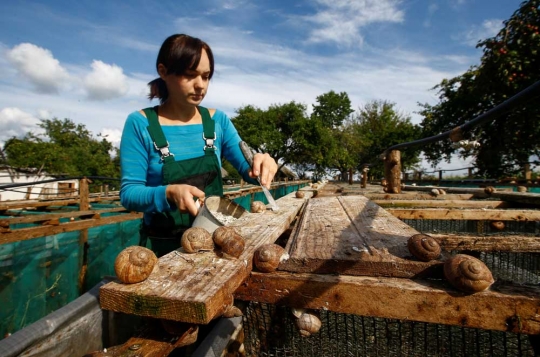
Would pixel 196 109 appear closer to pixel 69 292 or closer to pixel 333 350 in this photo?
pixel 333 350

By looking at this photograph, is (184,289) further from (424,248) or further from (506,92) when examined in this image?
(506,92)

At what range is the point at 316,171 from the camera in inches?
1684

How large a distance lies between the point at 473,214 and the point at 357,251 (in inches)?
86.8

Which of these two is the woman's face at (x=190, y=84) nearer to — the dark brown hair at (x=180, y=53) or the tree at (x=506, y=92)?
the dark brown hair at (x=180, y=53)

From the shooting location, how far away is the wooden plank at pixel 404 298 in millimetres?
887

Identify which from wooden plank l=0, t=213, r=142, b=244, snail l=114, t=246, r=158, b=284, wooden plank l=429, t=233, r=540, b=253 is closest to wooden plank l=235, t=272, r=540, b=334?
snail l=114, t=246, r=158, b=284

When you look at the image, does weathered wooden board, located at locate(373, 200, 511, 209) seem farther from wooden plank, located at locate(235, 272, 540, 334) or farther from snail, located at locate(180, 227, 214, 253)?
snail, located at locate(180, 227, 214, 253)

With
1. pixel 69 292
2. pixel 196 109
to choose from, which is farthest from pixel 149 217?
pixel 69 292

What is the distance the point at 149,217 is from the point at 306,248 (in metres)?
1.29

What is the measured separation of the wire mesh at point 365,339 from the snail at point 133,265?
763 millimetres

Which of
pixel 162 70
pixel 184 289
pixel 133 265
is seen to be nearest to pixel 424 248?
pixel 184 289

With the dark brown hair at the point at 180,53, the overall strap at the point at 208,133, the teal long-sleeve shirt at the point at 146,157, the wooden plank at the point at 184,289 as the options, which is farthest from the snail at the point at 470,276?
the dark brown hair at the point at 180,53

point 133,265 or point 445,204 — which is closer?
point 133,265

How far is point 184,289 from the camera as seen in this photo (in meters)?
0.89
